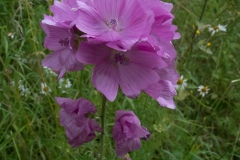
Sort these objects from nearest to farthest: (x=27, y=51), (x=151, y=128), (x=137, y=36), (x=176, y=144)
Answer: (x=137, y=36)
(x=151, y=128)
(x=176, y=144)
(x=27, y=51)

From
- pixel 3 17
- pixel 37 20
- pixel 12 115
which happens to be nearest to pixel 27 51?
pixel 37 20

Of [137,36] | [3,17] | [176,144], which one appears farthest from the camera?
[3,17]

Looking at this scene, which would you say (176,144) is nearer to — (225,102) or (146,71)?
(225,102)

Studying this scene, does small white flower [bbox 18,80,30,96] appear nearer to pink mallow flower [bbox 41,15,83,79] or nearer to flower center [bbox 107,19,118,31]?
pink mallow flower [bbox 41,15,83,79]

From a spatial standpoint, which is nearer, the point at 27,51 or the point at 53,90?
the point at 53,90

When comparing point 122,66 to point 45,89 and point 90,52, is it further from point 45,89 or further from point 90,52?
point 45,89

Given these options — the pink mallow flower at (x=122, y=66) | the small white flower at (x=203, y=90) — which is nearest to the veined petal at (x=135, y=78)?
the pink mallow flower at (x=122, y=66)

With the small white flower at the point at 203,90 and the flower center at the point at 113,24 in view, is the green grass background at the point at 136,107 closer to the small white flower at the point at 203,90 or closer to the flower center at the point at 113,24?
the small white flower at the point at 203,90
